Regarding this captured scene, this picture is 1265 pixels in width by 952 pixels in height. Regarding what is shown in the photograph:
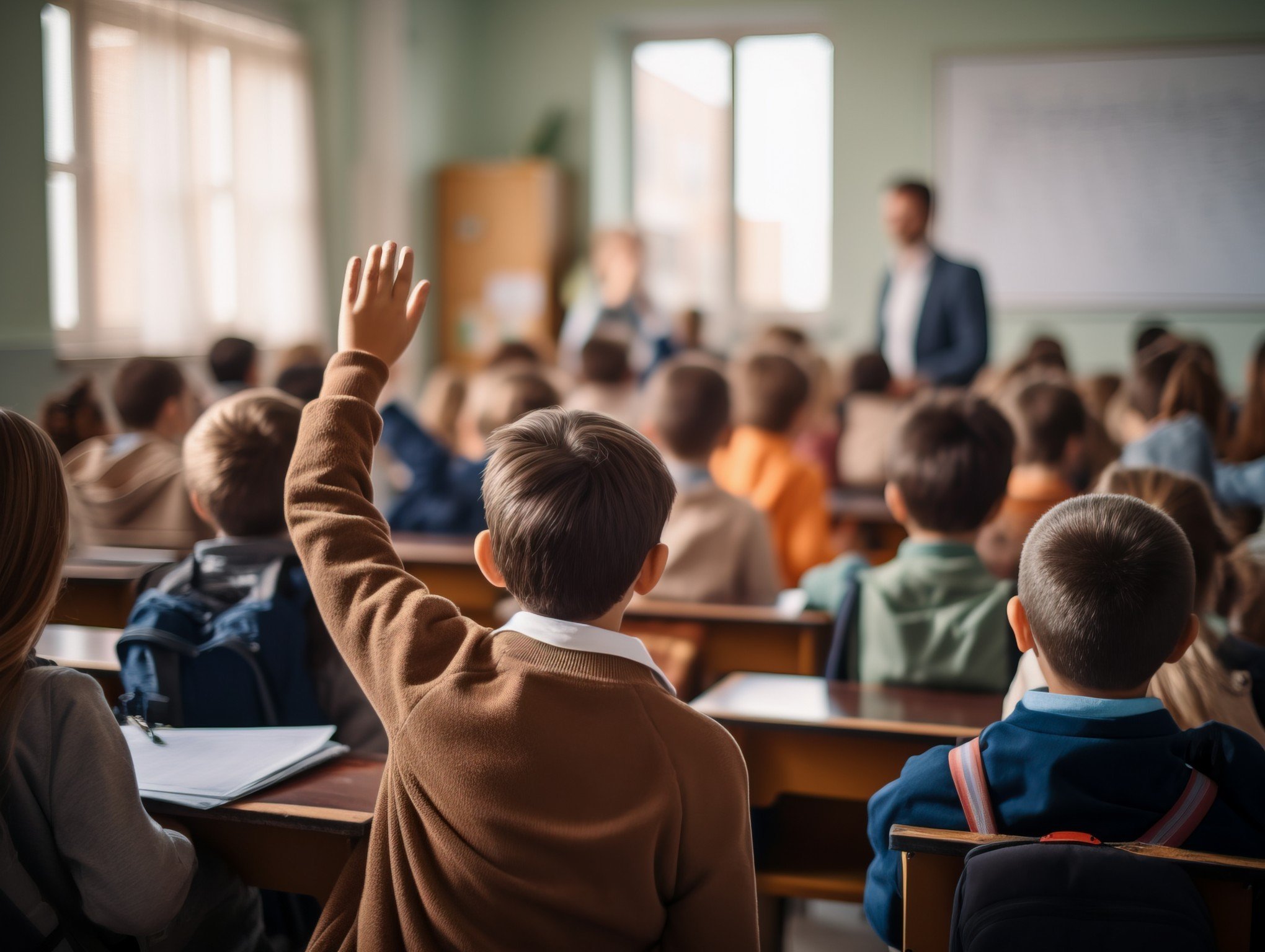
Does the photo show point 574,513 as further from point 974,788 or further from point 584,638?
point 974,788

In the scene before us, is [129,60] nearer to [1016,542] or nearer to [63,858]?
[1016,542]

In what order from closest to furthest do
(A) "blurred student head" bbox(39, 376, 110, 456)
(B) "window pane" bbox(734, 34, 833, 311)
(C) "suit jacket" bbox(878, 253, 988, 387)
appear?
(A) "blurred student head" bbox(39, 376, 110, 456) → (C) "suit jacket" bbox(878, 253, 988, 387) → (B) "window pane" bbox(734, 34, 833, 311)

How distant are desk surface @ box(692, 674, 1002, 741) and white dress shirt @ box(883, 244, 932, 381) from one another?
3.10 meters

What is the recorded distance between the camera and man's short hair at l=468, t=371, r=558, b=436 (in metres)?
3.45

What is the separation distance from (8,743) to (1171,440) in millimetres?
2745

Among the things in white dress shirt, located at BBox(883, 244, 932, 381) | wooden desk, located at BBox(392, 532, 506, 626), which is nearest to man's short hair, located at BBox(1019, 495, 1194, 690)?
wooden desk, located at BBox(392, 532, 506, 626)

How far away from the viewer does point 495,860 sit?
43.5 inches

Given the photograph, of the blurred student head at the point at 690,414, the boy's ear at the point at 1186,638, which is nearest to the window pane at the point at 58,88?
the blurred student head at the point at 690,414

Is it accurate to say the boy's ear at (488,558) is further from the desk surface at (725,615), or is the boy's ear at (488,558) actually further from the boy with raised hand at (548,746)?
the desk surface at (725,615)

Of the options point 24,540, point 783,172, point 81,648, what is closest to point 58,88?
point 81,648

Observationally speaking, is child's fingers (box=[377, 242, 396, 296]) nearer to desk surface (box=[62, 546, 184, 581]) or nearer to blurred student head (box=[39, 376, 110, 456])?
desk surface (box=[62, 546, 184, 581])

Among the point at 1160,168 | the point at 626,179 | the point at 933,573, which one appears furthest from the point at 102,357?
the point at 1160,168

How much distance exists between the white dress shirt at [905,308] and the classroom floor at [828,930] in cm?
277

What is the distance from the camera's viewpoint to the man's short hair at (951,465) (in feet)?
7.04
